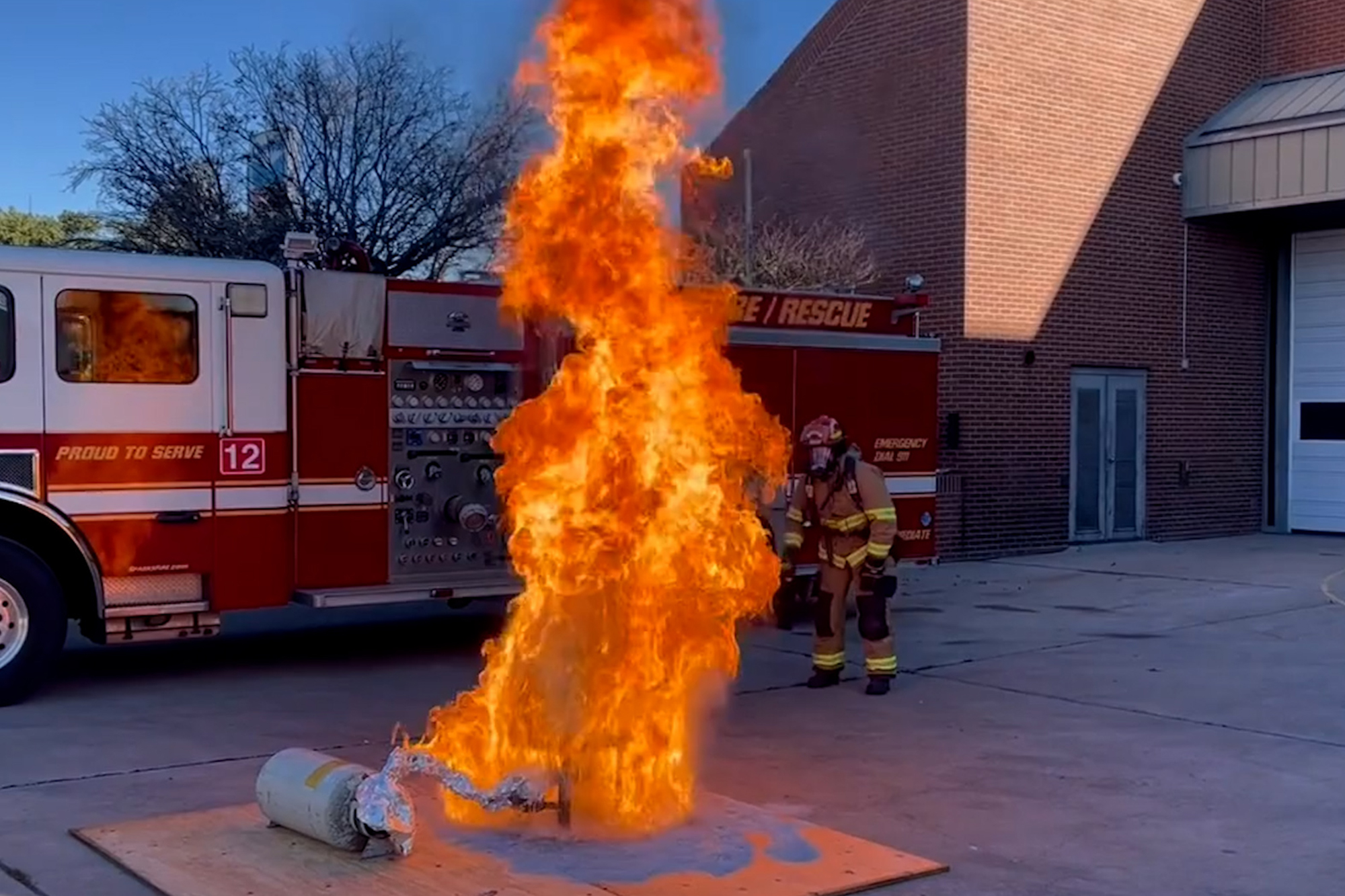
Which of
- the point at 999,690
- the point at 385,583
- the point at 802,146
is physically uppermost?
the point at 802,146

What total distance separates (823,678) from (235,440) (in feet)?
13.1

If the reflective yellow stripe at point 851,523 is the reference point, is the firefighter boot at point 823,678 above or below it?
below

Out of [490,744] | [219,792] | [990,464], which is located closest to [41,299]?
[219,792]

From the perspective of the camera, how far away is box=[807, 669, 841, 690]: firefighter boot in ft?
31.5

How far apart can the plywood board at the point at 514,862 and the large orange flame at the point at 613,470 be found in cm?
26

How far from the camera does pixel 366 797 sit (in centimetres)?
554

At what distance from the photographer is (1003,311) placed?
17.2 meters

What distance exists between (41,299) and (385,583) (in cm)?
274

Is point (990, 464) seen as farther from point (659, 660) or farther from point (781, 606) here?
point (659, 660)

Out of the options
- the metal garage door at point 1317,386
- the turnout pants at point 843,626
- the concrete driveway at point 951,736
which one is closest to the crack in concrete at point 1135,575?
the concrete driveway at point 951,736

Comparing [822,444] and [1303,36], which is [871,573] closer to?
[822,444]

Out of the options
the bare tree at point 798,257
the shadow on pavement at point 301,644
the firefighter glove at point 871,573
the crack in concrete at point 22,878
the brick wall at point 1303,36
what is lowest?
the shadow on pavement at point 301,644

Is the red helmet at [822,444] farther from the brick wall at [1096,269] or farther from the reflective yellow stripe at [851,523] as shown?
the brick wall at [1096,269]

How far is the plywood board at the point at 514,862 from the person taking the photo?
529cm
